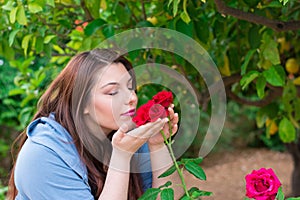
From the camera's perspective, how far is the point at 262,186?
3.67 feet

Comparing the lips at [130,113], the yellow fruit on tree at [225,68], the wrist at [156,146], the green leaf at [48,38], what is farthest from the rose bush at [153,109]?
the yellow fruit on tree at [225,68]

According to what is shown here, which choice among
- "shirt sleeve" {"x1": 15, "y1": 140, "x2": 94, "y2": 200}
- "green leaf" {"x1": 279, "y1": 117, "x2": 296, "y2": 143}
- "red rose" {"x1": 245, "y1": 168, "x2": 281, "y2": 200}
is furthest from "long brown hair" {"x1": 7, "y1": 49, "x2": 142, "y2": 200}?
"green leaf" {"x1": 279, "y1": 117, "x2": 296, "y2": 143}

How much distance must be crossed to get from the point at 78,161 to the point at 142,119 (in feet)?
1.05

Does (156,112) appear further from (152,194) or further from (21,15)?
(21,15)

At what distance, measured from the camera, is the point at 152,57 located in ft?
6.86

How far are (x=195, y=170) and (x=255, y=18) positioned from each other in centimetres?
64

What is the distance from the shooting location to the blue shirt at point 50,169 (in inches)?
54.6

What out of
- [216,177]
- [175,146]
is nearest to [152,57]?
[175,146]

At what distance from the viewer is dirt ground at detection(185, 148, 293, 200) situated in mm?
4082

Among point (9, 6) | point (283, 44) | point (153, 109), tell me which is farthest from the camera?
point (283, 44)

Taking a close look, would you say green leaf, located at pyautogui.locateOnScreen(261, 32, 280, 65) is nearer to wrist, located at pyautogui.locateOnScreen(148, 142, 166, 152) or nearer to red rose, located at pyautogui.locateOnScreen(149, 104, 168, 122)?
wrist, located at pyautogui.locateOnScreen(148, 142, 166, 152)

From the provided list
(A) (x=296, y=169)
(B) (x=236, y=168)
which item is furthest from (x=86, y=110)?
(B) (x=236, y=168)

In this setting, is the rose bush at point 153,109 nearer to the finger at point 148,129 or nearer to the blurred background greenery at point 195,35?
the finger at point 148,129

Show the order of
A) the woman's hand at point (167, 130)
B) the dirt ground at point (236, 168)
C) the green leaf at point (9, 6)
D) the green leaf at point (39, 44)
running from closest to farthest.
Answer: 1. the woman's hand at point (167, 130)
2. the green leaf at point (9, 6)
3. the green leaf at point (39, 44)
4. the dirt ground at point (236, 168)
